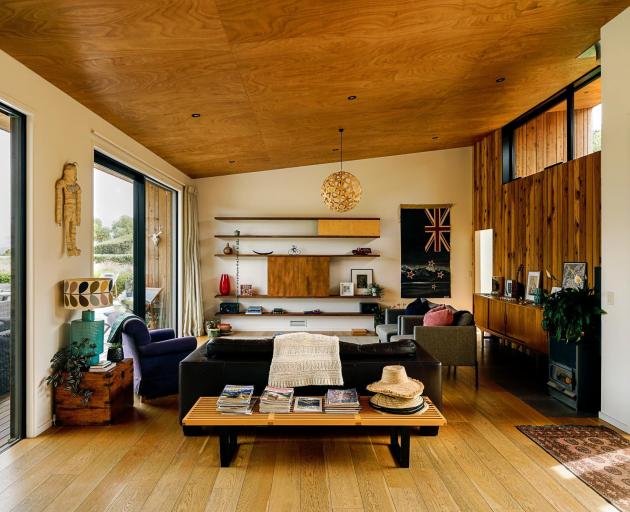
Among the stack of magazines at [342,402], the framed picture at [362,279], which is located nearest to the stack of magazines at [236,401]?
the stack of magazines at [342,402]

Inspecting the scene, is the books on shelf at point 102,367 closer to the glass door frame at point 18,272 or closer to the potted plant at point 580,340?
the glass door frame at point 18,272

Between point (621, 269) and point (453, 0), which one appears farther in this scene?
point (621, 269)

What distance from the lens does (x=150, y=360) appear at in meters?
4.29

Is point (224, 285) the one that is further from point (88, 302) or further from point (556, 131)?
point (556, 131)

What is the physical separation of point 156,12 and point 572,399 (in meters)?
4.46

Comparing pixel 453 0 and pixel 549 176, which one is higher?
pixel 453 0

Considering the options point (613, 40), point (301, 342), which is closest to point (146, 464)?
point (301, 342)

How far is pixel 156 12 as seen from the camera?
2.75 m

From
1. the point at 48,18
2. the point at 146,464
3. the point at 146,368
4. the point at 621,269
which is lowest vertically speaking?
the point at 146,464

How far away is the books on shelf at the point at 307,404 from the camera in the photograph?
9.72 feet

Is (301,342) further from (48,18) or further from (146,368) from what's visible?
(48,18)

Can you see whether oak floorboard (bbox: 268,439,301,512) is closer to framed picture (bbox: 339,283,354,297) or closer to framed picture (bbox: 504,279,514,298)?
framed picture (bbox: 504,279,514,298)

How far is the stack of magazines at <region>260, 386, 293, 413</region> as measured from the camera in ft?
9.71

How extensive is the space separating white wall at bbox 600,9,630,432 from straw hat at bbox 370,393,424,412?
1824 mm
